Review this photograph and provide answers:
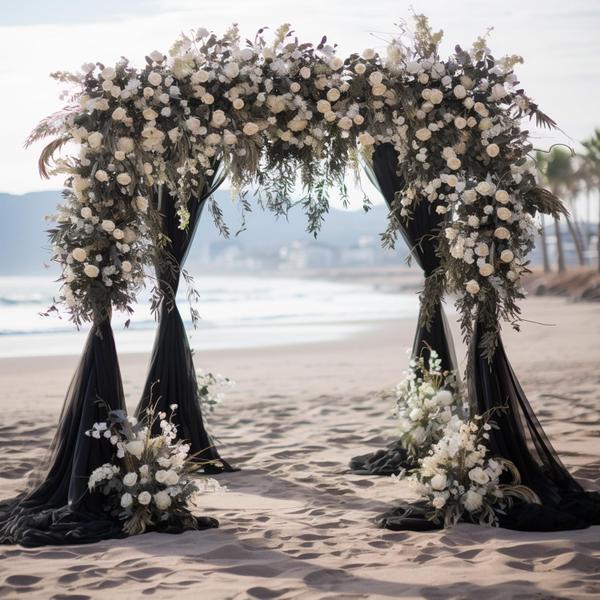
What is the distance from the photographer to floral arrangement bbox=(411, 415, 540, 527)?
16.5 ft

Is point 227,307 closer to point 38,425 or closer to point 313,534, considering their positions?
point 38,425

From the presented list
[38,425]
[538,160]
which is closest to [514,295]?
[538,160]

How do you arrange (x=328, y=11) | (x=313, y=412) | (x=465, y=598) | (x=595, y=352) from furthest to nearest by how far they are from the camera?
(x=595, y=352) → (x=328, y=11) → (x=313, y=412) → (x=465, y=598)

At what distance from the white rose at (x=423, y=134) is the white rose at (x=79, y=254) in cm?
219

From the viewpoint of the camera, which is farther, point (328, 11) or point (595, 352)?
point (595, 352)

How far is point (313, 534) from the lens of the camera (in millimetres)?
4926

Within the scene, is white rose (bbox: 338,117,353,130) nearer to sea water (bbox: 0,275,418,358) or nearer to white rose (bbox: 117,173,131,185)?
white rose (bbox: 117,173,131,185)

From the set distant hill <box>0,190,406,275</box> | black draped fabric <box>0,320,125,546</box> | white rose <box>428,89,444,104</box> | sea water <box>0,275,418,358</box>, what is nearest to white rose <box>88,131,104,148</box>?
black draped fabric <box>0,320,125,546</box>

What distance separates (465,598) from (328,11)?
9.37m

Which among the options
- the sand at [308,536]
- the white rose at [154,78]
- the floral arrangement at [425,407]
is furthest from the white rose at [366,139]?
the sand at [308,536]

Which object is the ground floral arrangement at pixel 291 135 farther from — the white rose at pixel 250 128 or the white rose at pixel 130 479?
the white rose at pixel 130 479

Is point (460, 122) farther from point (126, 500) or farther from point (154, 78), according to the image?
point (126, 500)

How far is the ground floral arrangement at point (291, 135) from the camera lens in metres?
5.23

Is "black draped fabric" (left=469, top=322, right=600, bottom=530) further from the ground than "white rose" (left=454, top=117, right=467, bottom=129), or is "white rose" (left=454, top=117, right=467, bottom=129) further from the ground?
"white rose" (left=454, top=117, right=467, bottom=129)
